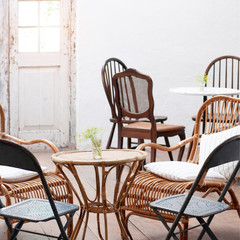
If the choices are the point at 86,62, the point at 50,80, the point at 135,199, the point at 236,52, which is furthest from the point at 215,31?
the point at 135,199

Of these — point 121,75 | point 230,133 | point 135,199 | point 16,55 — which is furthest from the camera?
point 16,55

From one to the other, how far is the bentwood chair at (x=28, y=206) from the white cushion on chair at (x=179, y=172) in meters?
0.80

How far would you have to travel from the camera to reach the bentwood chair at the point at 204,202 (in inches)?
96.4

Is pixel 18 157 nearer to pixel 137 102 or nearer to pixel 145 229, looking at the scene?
pixel 145 229

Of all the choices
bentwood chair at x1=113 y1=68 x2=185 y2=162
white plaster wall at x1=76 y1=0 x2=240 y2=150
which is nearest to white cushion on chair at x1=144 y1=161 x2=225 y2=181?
bentwood chair at x1=113 y1=68 x2=185 y2=162

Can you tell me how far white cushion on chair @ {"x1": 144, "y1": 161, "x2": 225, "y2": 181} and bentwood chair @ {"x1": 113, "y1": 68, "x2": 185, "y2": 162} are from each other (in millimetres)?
1387

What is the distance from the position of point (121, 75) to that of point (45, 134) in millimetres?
2073

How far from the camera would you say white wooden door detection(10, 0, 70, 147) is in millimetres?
Answer: 6555

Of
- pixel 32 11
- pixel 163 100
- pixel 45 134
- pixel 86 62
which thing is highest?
pixel 32 11

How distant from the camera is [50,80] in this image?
6.68 meters

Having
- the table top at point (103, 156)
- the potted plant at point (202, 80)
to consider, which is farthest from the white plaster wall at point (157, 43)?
the table top at point (103, 156)

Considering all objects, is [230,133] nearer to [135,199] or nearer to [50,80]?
[135,199]

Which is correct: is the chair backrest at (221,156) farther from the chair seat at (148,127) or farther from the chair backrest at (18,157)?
the chair seat at (148,127)

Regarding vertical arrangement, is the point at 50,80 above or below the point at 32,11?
below
